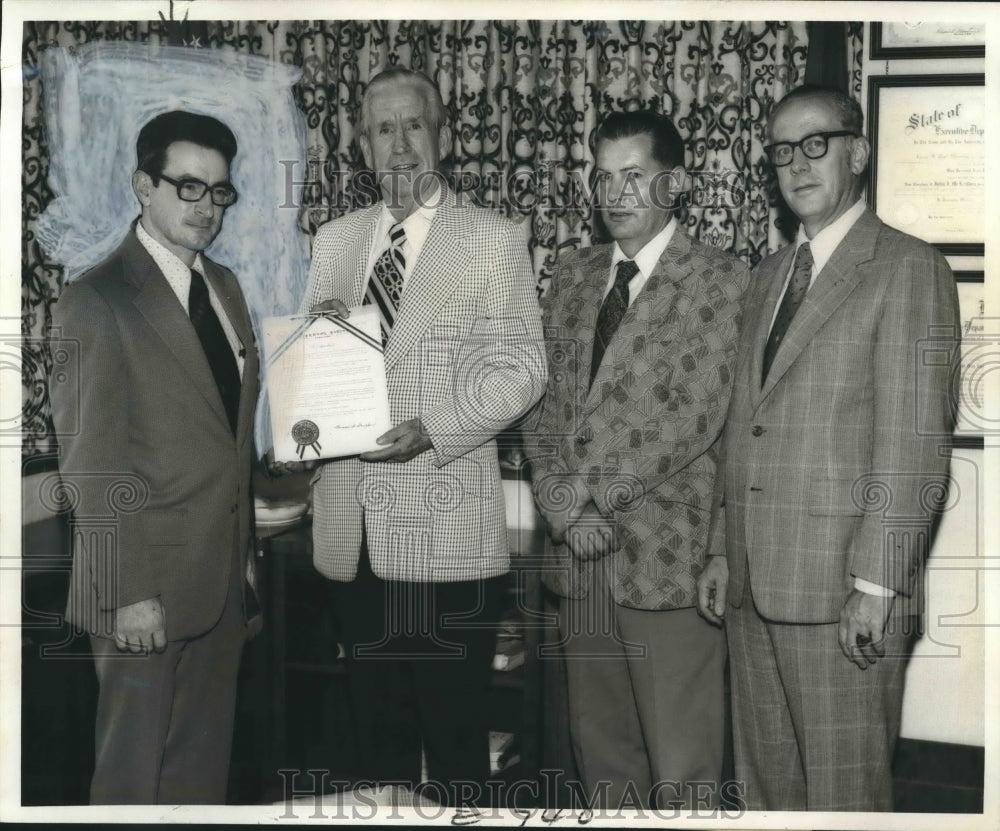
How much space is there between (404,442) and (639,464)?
0.57 m

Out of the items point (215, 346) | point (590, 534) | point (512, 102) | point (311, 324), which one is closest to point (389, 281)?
point (311, 324)

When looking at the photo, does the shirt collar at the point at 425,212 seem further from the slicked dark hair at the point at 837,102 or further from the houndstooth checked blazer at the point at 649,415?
the slicked dark hair at the point at 837,102

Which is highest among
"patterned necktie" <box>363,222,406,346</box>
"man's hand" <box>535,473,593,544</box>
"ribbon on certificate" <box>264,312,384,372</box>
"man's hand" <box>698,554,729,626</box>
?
"patterned necktie" <box>363,222,406,346</box>

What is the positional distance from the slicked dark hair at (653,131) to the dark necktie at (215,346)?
1.06m

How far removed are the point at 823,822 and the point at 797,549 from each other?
2.35 ft

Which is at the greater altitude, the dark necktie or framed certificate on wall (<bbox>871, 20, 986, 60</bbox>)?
framed certificate on wall (<bbox>871, 20, 986, 60</bbox>)

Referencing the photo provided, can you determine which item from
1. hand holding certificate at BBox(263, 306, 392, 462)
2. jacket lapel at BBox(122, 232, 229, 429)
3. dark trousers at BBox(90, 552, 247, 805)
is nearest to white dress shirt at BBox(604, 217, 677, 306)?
hand holding certificate at BBox(263, 306, 392, 462)

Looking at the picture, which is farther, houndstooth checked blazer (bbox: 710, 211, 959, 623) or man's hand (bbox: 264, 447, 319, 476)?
man's hand (bbox: 264, 447, 319, 476)

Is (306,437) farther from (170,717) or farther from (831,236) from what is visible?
(831,236)

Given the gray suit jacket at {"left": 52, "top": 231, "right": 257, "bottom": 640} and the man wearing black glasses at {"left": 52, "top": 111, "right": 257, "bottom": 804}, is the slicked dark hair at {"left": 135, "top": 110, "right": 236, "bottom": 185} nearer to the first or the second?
the man wearing black glasses at {"left": 52, "top": 111, "right": 257, "bottom": 804}

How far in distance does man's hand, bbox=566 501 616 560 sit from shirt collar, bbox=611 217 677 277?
597 mm

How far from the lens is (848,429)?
219 centimetres

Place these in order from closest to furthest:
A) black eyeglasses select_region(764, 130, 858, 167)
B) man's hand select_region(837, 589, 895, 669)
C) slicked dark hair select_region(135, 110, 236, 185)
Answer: man's hand select_region(837, 589, 895, 669) → black eyeglasses select_region(764, 130, 858, 167) → slicked dark hair select_region(135, 110, 236, 185)

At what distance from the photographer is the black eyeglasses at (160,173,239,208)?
238 cm
